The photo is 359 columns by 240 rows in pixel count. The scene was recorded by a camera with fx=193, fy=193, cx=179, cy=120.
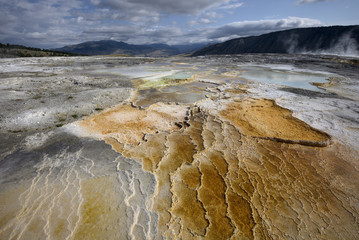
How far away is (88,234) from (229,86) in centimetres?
873

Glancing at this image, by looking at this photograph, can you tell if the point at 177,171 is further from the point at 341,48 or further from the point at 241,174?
the point at 341,48

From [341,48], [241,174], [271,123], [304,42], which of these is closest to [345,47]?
[341,48]

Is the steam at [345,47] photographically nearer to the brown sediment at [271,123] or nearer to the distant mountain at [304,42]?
the distant mountain at [304,42]

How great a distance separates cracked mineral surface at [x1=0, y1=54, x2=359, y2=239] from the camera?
239 cm

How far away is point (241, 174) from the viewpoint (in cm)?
332

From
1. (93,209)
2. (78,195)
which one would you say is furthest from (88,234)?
(78,195)

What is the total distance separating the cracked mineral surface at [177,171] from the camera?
7.86ft

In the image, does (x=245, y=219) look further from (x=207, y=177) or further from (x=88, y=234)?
(x=88, y=234)

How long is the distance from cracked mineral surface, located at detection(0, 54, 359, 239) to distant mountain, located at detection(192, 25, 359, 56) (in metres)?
52.2

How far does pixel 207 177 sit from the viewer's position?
327 centimetres

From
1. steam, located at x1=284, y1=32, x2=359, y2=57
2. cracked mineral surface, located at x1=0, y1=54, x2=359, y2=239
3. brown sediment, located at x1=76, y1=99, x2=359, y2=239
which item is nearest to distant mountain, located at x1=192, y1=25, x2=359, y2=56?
steam, located at x1=284, y1=32, x2=359, y2=57

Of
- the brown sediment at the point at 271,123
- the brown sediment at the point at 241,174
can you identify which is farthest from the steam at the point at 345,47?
the brown sediment at the point at 241,174

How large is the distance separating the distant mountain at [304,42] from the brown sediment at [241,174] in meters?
52.4

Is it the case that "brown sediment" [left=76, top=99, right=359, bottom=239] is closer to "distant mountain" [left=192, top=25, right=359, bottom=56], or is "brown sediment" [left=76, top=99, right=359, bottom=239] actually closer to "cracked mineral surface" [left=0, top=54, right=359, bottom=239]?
"cracked mineral surface" [left=0, top=54, right=359, bottom=239]
